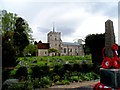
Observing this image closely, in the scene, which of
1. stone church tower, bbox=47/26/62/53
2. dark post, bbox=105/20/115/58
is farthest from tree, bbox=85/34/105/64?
stone church tower, bbox=47/26/62/53

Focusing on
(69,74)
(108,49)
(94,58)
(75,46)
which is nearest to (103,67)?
(108,49)

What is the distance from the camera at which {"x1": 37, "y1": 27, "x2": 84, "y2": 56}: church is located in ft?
298

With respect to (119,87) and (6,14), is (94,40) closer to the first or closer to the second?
(119,87)

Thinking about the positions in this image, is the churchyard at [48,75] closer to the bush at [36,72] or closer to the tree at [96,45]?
the bush at [36,72]

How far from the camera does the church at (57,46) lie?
3570 inches

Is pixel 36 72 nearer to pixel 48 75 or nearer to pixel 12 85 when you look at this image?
pixel 48 75

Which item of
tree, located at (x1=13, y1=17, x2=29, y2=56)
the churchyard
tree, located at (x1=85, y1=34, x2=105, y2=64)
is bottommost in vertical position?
the churchyard

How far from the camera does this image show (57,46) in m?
99.8

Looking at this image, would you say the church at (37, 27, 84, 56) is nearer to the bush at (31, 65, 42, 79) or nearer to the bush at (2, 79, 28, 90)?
the bush at (31, 65, 42, 79)

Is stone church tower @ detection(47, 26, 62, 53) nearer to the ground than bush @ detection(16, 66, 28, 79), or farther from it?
farther from it

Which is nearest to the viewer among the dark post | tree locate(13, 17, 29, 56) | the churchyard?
the dark post

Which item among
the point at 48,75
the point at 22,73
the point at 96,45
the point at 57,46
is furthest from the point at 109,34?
the point at 57,46

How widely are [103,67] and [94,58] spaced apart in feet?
65.3

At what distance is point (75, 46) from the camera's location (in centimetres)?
10725
